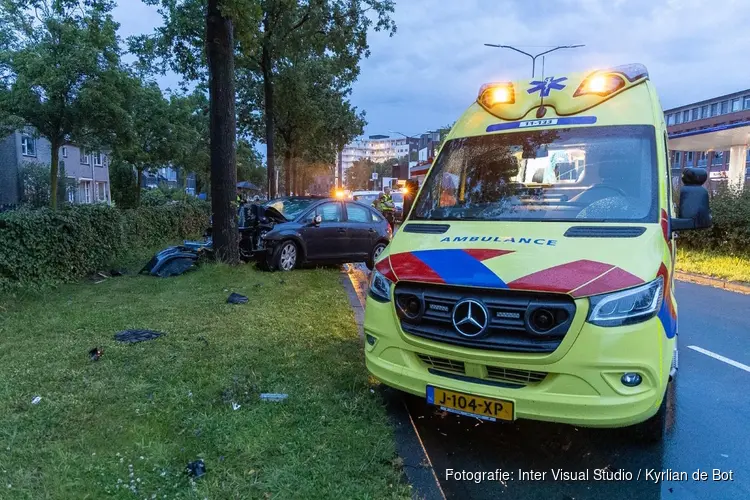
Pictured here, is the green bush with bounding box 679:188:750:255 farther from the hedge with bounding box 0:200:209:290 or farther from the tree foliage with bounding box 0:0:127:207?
the tree foliage with bounding box 0:0:127:207

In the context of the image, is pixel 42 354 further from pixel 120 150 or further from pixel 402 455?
pixel 120 150

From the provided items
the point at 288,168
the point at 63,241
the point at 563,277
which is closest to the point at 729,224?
the point at 563,277

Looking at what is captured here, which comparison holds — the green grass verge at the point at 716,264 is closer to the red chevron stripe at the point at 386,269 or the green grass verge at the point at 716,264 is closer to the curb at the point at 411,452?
the curb at the point at 411,452

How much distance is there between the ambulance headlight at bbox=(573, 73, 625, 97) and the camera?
4.16m

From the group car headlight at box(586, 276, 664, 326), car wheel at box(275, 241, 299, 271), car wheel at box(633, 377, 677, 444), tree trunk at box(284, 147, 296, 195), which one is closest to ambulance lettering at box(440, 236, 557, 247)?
car headlight at box(586, 276, 664, 326)

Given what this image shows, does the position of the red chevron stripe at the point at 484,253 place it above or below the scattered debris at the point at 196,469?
above

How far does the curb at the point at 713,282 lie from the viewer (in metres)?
8.84

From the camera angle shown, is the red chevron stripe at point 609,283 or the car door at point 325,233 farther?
the car door at point 325,233

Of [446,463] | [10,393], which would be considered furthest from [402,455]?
[10,393]

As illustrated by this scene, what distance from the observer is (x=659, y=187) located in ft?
11.8

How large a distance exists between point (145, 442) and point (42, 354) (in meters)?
2.38

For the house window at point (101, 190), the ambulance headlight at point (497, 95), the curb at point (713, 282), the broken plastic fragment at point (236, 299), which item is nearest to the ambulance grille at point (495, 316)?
the ambulance headlight at point (497, 95)

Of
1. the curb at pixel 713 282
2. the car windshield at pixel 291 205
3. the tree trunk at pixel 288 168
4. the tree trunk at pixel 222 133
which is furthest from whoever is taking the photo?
the tree trunk at pixel 288 168

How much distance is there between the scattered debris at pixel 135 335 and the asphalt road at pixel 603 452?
3.02 m
